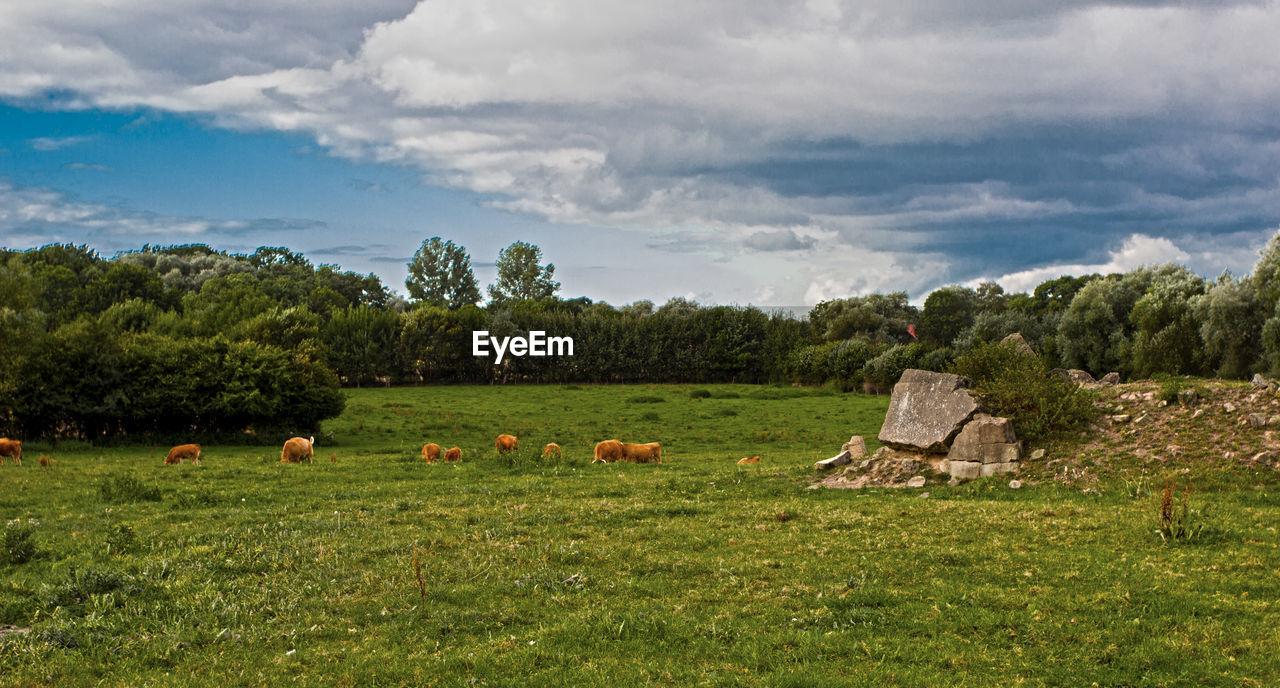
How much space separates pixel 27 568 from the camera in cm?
1382

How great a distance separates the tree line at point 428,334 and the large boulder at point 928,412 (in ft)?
8.59

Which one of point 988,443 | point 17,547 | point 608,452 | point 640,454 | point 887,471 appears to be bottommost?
point 640,454

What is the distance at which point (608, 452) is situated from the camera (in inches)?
1220

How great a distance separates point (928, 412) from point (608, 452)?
12663 mm

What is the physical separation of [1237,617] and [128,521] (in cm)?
1985

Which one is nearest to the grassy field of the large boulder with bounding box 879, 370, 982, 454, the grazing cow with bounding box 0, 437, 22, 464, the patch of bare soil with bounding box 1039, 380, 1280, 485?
the patch of bare soil with bounding box 1039, 380, 1280, 485

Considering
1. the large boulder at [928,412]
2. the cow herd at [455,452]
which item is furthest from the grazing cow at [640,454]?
the large boulder at [928,412]

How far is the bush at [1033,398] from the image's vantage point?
21095mm

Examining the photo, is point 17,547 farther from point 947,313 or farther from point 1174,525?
point 947,313

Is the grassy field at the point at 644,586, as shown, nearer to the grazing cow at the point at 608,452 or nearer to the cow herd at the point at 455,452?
the grazing cow at the point at 608,452

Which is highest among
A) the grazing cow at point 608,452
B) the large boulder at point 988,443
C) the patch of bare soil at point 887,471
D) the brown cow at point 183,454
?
the large boulder at point 988,443

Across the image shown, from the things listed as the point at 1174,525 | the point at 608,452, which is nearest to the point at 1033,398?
the point at 1174,525

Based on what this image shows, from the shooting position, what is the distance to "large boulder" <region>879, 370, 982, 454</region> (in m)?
21.6

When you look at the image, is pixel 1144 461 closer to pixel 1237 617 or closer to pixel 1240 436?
pixel 1240 436
